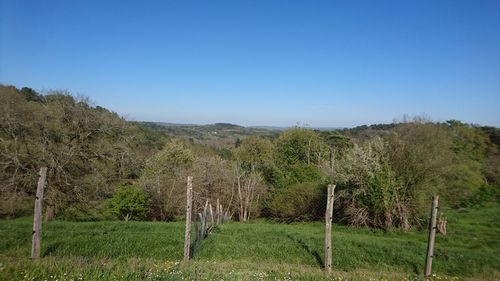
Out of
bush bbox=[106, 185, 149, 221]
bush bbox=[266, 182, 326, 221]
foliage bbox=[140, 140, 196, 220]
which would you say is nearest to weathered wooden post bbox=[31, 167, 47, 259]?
bush bbox=[106, 185, 149, 221]

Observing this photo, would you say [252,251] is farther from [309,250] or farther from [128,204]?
[128,204]

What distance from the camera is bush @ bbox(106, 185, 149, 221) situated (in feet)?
87.2

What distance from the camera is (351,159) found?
27328 millimetres

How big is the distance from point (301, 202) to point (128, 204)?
13.7 metres

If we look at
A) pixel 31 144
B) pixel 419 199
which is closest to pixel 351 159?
pixel 419 199

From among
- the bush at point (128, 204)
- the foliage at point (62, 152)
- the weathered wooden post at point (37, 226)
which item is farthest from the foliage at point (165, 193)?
the weathered wooden post at point (37, 226)

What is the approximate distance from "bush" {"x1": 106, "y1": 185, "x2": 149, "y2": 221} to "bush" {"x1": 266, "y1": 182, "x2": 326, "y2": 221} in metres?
11.4

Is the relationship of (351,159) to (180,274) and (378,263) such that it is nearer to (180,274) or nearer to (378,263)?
(378,263)

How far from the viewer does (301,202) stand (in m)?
31.0

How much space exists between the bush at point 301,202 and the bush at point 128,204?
448 inches

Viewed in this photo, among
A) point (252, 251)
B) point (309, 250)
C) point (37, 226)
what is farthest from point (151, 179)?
point (37, 226)

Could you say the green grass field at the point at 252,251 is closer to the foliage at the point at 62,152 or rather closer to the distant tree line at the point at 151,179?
the foliage at the point at 62,152

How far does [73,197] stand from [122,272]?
20.1 metres

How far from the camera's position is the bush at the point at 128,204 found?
26.6 metres
